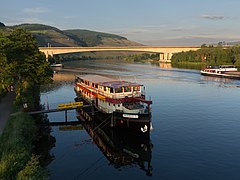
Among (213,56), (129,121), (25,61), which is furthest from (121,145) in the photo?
(213,56)

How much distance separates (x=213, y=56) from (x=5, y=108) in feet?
470

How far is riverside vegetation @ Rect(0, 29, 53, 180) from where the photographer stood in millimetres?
22453

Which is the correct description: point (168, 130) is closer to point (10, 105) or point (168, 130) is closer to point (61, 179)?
point (61, 179)

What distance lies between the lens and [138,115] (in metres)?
37.3

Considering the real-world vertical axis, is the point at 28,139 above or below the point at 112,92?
below

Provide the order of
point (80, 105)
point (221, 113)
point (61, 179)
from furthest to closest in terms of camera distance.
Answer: point (221, 113), point (80, 105), point (61, 179)

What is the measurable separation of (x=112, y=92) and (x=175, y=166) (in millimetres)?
16481

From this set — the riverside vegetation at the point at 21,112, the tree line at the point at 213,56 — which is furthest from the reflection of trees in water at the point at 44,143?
the tree line at the point at 213,56

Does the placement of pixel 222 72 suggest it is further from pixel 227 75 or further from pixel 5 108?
pixel 5 108

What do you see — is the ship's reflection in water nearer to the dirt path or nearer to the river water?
the river water

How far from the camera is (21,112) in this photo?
124 ft

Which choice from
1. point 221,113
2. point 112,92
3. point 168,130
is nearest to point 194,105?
point 221,113

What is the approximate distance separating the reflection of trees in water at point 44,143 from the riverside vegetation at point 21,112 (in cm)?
26

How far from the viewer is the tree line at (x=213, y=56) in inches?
6319
